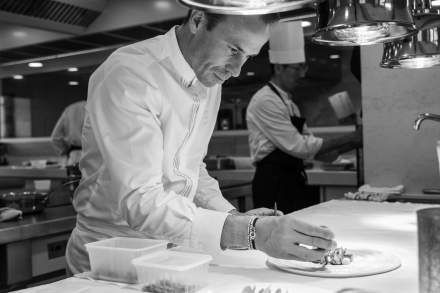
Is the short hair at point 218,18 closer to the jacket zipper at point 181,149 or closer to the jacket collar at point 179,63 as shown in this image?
the jacket collar at point 179,63

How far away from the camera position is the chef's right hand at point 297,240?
1.17 metres

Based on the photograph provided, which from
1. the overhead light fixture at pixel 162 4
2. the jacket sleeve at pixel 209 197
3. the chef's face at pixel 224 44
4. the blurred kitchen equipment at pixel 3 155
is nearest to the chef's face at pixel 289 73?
the overhead light fixture at pixel 162 4

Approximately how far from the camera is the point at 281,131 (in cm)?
356

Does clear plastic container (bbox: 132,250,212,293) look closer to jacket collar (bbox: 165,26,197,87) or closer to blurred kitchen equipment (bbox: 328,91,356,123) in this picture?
jacket collar (bbox: 165,26,197,87)

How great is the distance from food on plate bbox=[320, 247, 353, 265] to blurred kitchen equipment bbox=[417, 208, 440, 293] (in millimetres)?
387

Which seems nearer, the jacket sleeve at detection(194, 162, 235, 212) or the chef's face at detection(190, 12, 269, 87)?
the chef's face at detection(190, 12, 269, 87)

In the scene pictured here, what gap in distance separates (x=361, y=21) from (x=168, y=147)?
0.68 meters

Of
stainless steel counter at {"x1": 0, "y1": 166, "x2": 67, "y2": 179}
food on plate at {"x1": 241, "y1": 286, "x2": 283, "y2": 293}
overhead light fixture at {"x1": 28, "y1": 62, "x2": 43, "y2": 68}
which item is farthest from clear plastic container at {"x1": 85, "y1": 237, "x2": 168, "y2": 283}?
overhead light fixture at {"x1": 28, "y1": 62, "x2": 43, "y2": 68}

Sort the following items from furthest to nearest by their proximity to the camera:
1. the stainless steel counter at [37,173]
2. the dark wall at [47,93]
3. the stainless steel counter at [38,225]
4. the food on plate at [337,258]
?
the dark wall at [47,93] < the stainless steel counter at [37,173] < the stainless steel counter at [38,225] < the food on plate at [337,258]

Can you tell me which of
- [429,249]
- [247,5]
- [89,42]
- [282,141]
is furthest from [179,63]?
[89,42]

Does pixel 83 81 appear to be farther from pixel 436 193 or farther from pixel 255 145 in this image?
pixel 436 193

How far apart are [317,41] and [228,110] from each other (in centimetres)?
432

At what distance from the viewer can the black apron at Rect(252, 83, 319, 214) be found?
11.8 feet

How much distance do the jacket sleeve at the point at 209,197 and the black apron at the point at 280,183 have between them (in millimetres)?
1656
